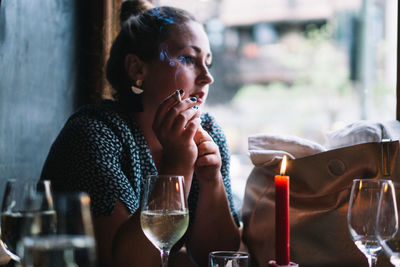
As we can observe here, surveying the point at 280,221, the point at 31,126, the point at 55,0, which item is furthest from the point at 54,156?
the point at 280,221

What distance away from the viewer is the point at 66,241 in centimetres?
45

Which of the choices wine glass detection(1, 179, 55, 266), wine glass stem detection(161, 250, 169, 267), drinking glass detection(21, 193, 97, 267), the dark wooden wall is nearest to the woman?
the dark wooden wall

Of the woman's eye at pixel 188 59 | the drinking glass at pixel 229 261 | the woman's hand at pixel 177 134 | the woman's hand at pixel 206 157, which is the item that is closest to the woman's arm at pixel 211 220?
the woman's hand at pixel 206 157

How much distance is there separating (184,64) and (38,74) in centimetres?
50

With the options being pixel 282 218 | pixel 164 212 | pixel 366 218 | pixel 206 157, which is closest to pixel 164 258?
pixel 164 212

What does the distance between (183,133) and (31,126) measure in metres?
0.60

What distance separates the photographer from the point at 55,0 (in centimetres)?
171

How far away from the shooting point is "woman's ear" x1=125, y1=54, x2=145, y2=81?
168cm

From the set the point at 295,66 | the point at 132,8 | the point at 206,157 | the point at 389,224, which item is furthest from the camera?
the point at 295,66

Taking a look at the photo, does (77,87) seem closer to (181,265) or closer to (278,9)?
(181,265)

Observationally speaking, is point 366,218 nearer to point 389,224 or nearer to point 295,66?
point 389,224

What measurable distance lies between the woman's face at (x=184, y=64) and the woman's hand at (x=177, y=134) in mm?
230

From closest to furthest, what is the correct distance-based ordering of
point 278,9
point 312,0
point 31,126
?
point 31,126
point 278,9
point 312,0

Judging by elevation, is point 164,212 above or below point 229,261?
above
